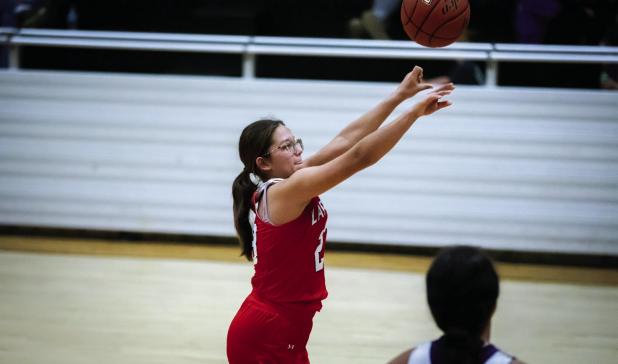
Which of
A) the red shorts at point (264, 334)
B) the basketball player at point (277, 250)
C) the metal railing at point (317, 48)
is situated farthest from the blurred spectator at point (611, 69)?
the red shorts at point (264, 334)

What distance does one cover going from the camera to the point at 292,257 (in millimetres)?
3121

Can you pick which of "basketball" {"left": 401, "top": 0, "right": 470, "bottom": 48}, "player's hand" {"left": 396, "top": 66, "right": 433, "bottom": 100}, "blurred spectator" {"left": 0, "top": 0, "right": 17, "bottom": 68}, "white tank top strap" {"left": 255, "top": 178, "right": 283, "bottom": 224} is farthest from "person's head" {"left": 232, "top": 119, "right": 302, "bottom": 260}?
"blurred spectator" {"left": 0, "top": 0, "right": 17, "bottom": 68}

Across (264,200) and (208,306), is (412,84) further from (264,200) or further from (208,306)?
(208,306)

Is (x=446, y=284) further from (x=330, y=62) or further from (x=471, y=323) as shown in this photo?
(x=330, y=62)

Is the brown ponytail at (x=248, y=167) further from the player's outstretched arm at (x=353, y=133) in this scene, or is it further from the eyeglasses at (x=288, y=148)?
the player's outstretched arm at (x=353, y=133)

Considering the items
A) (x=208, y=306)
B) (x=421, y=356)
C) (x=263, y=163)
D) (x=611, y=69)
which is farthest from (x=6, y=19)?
(x=421, y=356)

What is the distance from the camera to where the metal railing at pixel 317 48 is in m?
7.33

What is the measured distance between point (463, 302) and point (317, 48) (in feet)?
18.9

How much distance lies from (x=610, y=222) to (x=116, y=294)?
4.33 metres

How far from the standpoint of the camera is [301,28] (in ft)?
31.4

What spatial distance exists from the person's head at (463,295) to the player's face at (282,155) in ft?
4.06

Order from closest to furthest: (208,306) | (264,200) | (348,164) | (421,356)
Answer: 1. (421,356)
2. (348,164)
3. (264,200)
4. (208,306)

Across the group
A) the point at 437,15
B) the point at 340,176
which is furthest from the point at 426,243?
the point at 340,176

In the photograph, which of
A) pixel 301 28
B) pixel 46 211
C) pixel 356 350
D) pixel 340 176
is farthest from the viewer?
pixel 301 28
